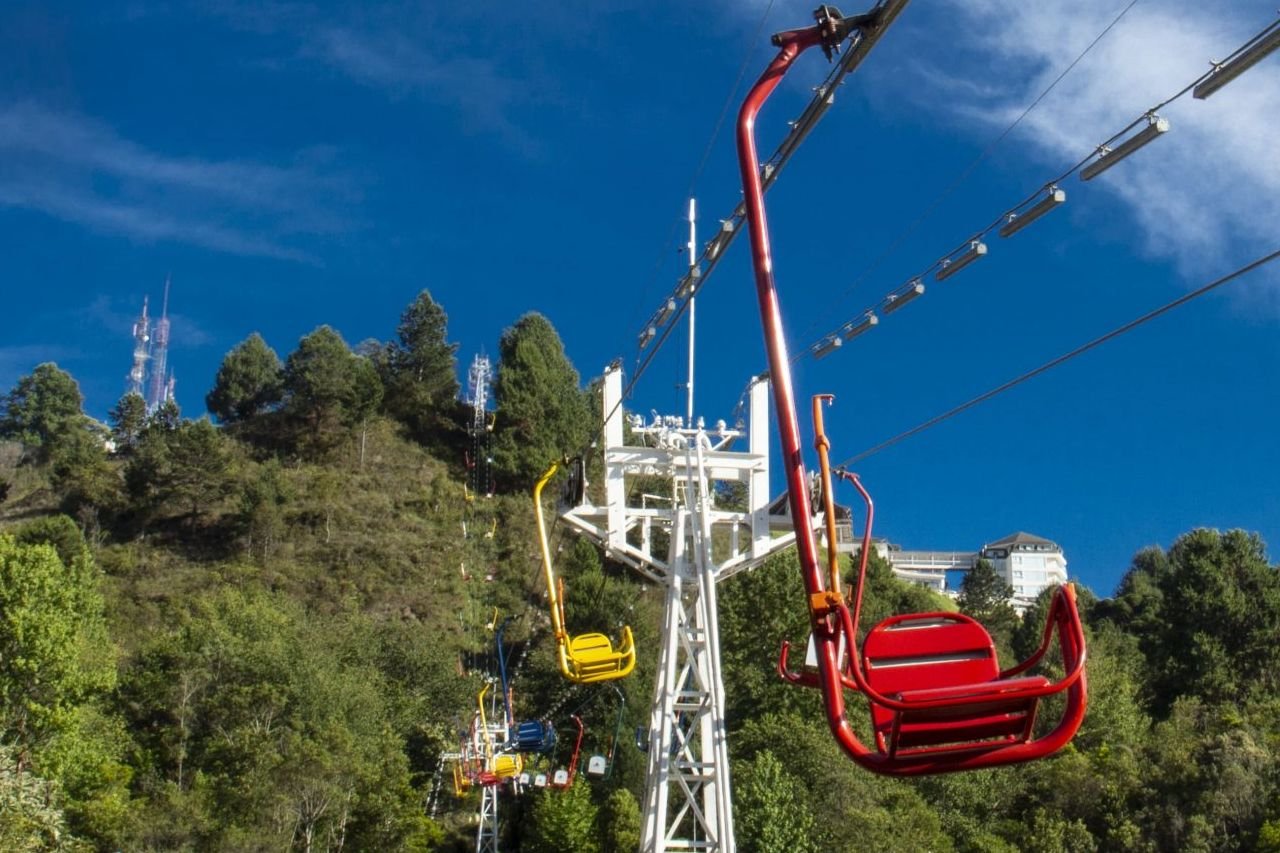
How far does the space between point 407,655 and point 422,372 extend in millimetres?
33682

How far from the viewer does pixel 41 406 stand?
90.1 m

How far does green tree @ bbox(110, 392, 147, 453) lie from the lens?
78.9 meters

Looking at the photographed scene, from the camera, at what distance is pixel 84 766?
1239 inches

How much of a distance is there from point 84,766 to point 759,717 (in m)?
20.1

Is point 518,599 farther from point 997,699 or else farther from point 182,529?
point 997,699

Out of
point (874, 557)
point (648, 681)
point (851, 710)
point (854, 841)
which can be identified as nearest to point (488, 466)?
point (874, 557)

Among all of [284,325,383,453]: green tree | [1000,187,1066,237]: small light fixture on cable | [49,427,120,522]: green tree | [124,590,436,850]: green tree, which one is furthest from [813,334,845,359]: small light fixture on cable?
[284,325,383,453]: green tree

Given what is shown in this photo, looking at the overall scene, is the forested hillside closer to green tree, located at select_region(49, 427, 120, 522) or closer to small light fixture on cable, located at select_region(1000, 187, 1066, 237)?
green tree, located at select_region(49, 427, 120, 522)

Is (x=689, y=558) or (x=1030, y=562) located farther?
(x=1030, y=562)

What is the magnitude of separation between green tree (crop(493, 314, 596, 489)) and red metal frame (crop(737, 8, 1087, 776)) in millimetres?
58265

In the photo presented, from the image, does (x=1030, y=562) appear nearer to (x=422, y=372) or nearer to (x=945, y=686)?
(x=422, y=372)

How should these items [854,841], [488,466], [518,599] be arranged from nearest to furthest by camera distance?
[854,841] → [518,599] → [488,466]

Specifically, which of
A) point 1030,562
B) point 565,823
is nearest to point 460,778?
point 565,823

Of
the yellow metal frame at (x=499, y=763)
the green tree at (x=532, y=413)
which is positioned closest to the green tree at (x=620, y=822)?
the yellow metal frame at (x=499, y=763)
